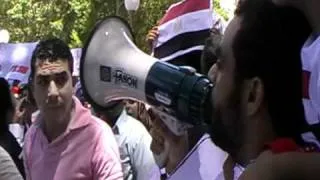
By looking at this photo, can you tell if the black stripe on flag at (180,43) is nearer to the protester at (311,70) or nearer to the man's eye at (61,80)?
the protester at (311,70)

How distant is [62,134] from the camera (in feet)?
13.7

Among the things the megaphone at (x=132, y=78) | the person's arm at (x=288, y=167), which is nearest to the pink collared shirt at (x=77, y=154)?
the megaphone at (x=132, y=78)

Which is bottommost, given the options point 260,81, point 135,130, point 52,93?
point 135,130

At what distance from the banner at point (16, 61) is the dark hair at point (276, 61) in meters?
6.21

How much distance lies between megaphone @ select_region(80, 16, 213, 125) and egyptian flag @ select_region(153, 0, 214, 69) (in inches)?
3.9

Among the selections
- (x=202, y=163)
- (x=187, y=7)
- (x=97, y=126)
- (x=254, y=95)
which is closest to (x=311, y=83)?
(x=254, y=95)

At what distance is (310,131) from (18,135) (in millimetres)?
5556

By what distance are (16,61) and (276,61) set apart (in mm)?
6803

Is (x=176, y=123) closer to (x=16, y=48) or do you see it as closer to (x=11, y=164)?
(x=11, y=164)

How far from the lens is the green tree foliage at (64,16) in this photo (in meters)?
21.4

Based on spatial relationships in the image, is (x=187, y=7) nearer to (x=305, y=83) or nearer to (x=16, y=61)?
(x=305, y=83)

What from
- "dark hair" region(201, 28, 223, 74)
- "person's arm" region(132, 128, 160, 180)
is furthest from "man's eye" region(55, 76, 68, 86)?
"dark hair" region(201, 28, 223, 74)

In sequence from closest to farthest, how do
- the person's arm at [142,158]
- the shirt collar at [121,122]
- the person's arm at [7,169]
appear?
the person's arm at [7,169] → the person's arm at [142,158] → the shirt collar at [121,122]

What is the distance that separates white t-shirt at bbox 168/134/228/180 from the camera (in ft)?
8.34
